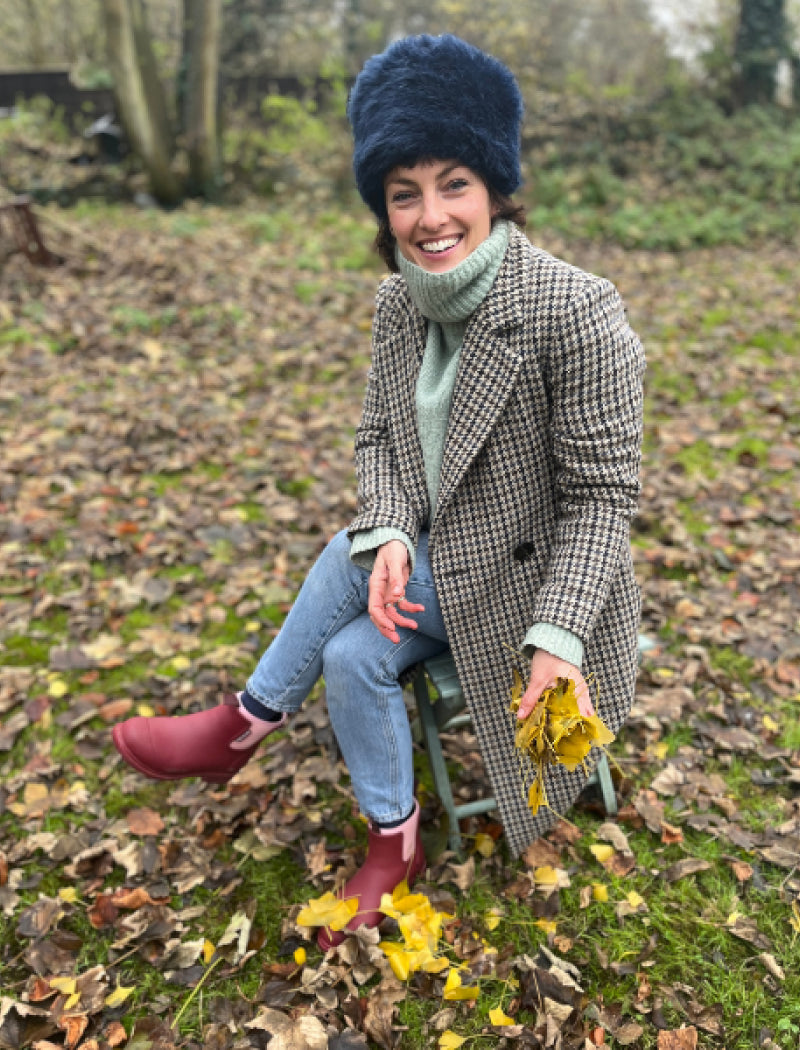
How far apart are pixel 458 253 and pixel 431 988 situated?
183 cm

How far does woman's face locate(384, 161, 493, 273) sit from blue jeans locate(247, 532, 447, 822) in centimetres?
75

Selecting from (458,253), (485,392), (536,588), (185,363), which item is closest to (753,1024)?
(536,588)

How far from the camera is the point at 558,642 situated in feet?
6.05

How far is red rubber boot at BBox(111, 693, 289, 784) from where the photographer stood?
89.9 inches

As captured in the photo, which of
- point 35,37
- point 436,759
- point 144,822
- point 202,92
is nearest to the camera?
point 436,759

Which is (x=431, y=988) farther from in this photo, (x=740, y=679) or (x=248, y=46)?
(x=248, y=46)

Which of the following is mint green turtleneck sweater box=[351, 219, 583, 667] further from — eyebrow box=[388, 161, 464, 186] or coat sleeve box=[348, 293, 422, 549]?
eyebrow box=[388, 161, 464, 186]

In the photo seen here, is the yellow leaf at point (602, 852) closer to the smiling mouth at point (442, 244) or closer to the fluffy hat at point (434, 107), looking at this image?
the smiling mouth at point (442, 244)

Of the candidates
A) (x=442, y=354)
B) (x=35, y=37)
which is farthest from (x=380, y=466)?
(x=35, y=37)

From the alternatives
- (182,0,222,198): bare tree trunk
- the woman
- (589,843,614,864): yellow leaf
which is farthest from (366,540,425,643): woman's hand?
(182,0,222,198): bare tree trunk

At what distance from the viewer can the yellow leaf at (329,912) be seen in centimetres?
212

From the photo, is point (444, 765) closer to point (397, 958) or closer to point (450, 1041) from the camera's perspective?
point (397, 958)

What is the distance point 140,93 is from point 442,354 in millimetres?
9421

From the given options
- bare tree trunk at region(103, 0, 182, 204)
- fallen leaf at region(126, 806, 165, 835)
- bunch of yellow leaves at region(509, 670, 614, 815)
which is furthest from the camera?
bare tree trunk at region(103, 0, 182, 204)
